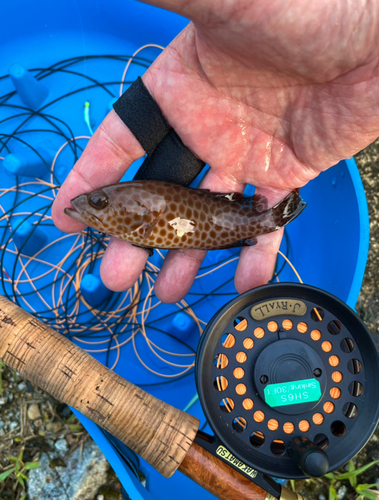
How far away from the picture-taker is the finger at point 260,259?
3.11m

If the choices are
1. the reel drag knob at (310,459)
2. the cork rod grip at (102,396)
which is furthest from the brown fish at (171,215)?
the reel drag knob at (310,459)

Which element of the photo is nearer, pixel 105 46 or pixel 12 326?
pixel 12 326

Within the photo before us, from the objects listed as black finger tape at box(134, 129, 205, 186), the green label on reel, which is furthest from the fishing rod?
black finger tape at box(134, 129, 205, 186)

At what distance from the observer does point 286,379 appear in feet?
7.54

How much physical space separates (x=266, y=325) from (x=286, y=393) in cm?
43

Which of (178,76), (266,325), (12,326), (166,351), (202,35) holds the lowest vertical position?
(166,351)

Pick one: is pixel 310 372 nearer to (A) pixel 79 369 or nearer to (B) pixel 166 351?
(A) pixel 79 369

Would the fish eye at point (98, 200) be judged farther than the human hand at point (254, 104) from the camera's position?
Yes

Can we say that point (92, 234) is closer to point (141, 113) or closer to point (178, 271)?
point (178, 271)

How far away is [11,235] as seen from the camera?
387 centimetres

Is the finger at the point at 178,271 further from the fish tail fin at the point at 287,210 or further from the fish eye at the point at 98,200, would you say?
the fish eye at the point at 98,200

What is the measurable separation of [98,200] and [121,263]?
21.8 inches

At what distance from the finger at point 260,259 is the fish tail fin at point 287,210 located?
3.1 inches

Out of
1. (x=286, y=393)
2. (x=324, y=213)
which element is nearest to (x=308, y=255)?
(x=324, y=213)
